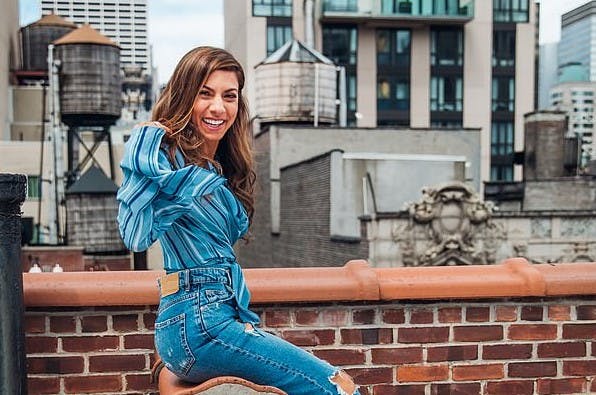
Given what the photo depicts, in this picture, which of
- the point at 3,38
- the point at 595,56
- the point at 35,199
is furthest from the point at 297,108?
the point at 595,56

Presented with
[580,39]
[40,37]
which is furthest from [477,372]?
[580,39]

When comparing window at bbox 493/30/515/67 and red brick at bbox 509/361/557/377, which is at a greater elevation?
window at bbox 493/30/515/67

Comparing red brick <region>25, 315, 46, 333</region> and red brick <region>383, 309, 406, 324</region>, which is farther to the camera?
red brick <region>383, 309, 406, 324</region>

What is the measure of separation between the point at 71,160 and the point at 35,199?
3.33 m

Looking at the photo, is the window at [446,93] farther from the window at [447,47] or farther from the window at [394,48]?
the window at [394,48]

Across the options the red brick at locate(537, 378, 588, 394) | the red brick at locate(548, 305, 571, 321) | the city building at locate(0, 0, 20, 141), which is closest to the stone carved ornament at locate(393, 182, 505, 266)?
the red brick at locate(537, 378, 588, 394)

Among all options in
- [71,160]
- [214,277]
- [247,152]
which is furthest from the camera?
[71,160]

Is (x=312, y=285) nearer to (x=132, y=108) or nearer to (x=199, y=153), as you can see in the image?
(x=199, y=153)

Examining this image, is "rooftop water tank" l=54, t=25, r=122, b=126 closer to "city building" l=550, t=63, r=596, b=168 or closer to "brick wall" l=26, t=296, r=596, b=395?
"brick wall" l=26, t=296, r=596, b=395

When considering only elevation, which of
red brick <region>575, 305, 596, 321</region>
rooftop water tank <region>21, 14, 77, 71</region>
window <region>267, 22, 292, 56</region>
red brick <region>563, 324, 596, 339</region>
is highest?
window <region>267, 22, 292, 56</region>

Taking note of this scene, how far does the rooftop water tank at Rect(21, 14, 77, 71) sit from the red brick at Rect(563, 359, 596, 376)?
143 ft

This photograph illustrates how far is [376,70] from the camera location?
178 ft

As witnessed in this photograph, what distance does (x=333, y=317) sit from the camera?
4.07 m

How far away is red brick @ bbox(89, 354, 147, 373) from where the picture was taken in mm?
3914
